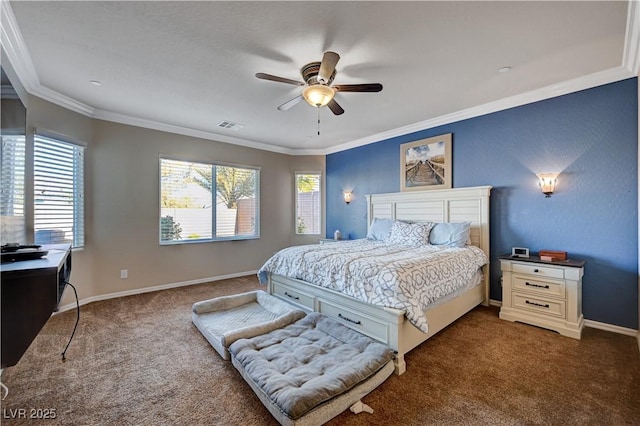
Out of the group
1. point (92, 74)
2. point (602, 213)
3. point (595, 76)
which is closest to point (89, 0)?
point (92, 74)

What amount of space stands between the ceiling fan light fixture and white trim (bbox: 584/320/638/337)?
369 centimetres

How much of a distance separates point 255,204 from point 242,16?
404cm

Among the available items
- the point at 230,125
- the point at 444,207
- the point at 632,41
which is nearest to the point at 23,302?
the point at 230,125

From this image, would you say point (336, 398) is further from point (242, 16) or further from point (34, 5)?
point (34, 5)

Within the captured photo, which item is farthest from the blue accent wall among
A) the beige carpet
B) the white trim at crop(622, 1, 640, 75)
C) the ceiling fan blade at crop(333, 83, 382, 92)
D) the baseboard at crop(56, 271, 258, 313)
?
the baseboard at crop(56, 271, 258, 313)

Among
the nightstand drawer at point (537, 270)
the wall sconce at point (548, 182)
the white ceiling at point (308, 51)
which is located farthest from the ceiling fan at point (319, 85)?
the nightstand drawer at point (537, 270)

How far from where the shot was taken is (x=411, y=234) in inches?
155

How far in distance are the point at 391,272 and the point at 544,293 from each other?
1975mm

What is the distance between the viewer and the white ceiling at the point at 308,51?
2016 millimetres

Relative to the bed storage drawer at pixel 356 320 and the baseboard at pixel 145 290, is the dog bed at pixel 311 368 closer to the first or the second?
the bed storage drawer at pixel 356 320

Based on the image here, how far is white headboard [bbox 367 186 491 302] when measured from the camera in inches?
Result: 147

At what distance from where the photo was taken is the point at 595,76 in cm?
295

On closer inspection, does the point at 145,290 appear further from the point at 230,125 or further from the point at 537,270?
the point at 537,270

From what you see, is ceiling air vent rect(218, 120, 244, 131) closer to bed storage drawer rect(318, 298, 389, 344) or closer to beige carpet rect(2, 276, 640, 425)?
beige carpet rect(2, 276, 640, 425)
